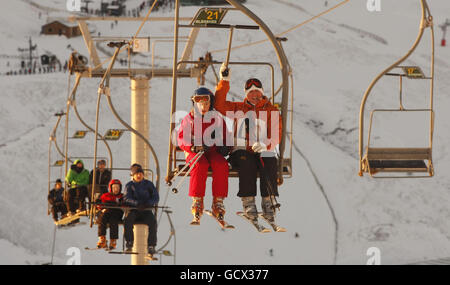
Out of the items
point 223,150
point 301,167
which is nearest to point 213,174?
point 223,150

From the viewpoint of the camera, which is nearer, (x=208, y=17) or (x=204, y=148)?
(x=208, y=17)

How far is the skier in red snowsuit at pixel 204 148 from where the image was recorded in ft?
23.2

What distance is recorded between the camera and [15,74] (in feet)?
156

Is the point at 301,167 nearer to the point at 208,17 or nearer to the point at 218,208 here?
the point at 218,208

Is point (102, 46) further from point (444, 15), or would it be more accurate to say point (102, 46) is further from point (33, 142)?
point (444, 15)

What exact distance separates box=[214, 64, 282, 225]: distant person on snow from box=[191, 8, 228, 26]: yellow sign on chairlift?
46 centimetres

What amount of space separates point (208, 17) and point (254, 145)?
4.13 feet

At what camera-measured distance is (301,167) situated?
116 feet

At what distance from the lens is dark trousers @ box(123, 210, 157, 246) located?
9.12 meters

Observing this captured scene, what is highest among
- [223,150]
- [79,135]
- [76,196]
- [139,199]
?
[223,150]

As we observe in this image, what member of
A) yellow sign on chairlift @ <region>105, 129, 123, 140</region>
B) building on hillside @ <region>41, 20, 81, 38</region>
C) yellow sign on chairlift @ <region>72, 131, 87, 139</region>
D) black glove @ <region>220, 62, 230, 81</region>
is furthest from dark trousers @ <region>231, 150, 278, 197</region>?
building on hillside @ <region>41, 20, 81, 38</region>

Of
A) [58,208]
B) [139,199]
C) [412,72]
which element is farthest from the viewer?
[58,208]

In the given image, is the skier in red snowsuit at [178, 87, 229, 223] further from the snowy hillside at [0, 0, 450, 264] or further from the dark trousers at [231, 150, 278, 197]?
the snowy hillside at [0, 0, 450, 264]
